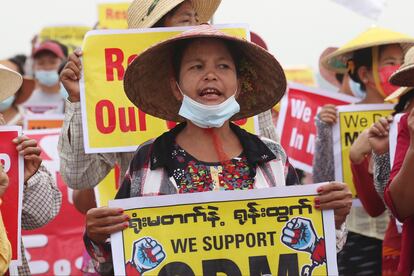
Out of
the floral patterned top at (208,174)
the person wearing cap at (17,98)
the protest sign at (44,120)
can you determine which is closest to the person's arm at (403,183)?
the floral patterned top at (208,174)

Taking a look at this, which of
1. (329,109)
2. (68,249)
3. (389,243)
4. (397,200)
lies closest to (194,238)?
(397,200)

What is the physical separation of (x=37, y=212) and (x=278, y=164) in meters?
1.49

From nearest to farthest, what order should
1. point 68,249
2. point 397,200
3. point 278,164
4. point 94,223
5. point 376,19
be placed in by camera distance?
point 94,223 → point 278,164 → point 397,200 → point 68,249 → point 376,19

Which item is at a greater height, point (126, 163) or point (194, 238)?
point (126, 163)

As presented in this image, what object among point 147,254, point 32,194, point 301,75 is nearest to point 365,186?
point 32,194

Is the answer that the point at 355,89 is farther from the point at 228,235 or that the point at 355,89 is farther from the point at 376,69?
the point at 228,235

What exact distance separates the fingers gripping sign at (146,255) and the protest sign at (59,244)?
355 centimetres

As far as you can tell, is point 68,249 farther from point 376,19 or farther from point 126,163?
point 376,19

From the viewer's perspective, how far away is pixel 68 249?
7738mm

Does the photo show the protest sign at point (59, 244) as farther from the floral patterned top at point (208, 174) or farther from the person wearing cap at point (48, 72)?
the person wearing cap at point (48, 72)

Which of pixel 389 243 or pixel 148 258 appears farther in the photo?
pixel 389 243

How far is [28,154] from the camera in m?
5.20

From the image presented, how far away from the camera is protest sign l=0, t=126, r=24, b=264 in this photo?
199 inches

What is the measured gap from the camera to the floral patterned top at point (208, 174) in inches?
172
